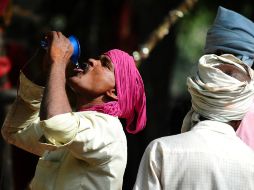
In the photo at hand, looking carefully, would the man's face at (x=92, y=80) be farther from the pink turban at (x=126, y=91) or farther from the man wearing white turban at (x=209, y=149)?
the man wearing white turban at (x=209, y=149)

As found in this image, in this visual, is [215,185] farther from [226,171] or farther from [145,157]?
[145,157]

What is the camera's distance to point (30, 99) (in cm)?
444

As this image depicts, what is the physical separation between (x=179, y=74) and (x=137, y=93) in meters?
17.2

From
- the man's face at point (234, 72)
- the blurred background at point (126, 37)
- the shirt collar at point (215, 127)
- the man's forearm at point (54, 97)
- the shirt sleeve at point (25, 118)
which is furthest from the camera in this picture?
the blurred background at point (126, 37)

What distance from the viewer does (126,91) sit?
4301 mm

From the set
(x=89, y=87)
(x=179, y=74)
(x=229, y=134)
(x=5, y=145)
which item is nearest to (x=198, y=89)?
(x=229, y=134)

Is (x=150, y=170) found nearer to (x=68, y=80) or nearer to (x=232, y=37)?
(x=68, y=80)

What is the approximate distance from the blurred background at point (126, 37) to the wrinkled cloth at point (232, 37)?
1.05 metres

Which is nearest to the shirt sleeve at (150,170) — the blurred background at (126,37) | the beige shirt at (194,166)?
the beige shirt at (194,166)

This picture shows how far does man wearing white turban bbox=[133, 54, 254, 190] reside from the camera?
383 cm

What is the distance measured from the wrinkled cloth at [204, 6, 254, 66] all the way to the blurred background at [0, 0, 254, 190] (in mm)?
1050

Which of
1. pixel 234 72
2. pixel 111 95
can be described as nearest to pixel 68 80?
pixel 111 95

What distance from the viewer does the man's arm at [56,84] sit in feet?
12.4

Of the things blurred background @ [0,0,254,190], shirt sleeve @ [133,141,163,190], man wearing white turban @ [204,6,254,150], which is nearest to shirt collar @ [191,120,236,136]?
shirt sleeve @ [133,141,163,190]
